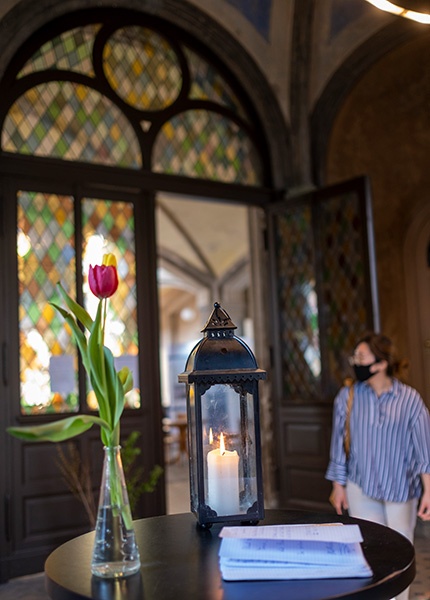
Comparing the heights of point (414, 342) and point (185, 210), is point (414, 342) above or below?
below

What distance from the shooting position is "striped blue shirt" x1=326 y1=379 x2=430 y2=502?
10.6 feet

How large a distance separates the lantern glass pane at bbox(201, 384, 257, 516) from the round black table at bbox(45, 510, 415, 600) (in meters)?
0.11

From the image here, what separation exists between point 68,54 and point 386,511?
408cm

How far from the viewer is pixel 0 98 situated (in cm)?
512

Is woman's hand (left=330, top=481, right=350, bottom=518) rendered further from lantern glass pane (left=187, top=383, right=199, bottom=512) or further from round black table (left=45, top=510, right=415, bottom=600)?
lantern glass pane (left=187, top=383, right=199, bottom=512)

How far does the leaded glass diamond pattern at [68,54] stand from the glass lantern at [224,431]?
3967 mm

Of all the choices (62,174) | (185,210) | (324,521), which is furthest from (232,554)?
(185,210)

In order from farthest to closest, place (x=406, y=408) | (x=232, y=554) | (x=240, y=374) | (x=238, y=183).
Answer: (x=238, y=183) → (x=406, y=408) → (x=240, y=374) → (x=232, y=554)

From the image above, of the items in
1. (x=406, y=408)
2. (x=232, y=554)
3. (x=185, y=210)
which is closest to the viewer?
(x=232, y=554)

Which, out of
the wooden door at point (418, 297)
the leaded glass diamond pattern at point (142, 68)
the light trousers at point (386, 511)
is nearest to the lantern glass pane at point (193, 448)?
the light trousers at point (386, 511)

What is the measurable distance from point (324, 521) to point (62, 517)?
3.38m

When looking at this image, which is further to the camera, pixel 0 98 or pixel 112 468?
pixel 0 98

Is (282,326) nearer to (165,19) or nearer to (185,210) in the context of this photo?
(165,19)

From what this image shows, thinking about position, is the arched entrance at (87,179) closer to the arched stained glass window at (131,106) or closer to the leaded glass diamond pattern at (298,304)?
the arched stained glass window at (131,106)
